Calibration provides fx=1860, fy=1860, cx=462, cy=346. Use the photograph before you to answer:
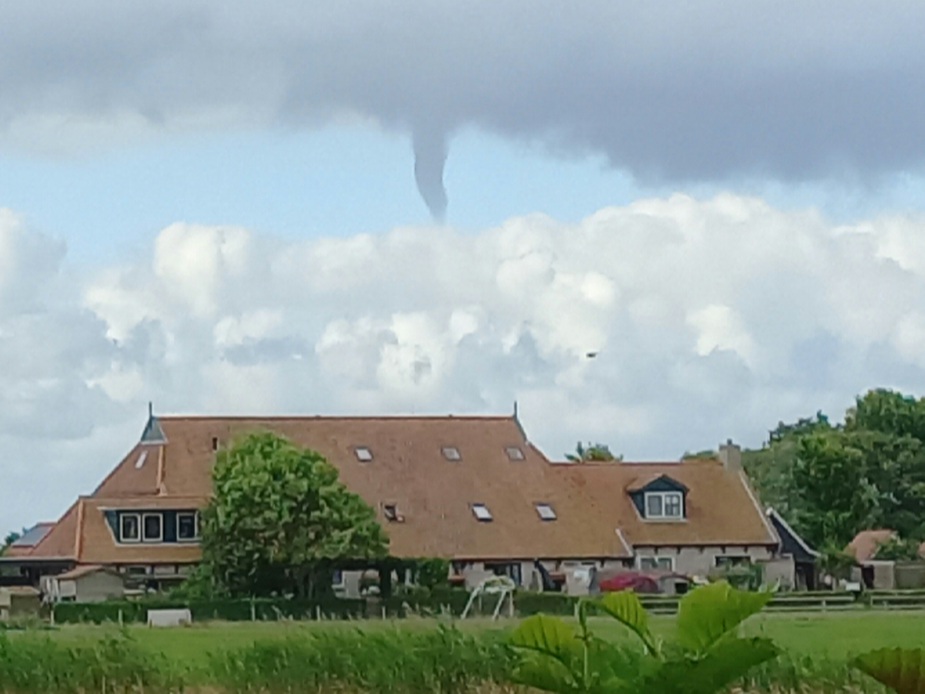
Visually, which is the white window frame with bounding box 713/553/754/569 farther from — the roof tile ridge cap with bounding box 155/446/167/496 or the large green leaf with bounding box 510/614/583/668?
the large green leaf with bounding box 510/614/583/668

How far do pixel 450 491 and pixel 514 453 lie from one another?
160 inches

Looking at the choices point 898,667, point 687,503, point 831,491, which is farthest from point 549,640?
point 831,491

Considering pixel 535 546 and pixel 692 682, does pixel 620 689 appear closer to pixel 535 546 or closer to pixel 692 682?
pixel 692 682

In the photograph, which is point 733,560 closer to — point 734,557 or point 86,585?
point 734,557

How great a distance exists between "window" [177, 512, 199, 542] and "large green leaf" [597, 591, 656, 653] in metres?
60.3

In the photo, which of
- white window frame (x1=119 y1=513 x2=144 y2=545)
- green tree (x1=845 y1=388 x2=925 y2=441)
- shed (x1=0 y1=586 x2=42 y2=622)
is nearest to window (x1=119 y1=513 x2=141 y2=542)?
white window frame (x1=119 y1=513 x2=144 y2=545)

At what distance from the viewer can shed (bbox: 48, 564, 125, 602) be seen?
2379 inches

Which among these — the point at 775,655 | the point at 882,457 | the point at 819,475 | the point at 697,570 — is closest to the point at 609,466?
the point at 697,570

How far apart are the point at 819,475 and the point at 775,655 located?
7695 cm

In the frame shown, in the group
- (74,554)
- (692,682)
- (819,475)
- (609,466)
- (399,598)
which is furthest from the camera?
(819,475)

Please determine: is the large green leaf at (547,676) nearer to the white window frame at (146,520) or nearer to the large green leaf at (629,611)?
the large green leaf at (629,611)

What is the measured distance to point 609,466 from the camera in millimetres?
70062

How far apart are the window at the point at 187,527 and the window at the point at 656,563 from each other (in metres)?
15.8

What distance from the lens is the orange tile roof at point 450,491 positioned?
2510 inches
